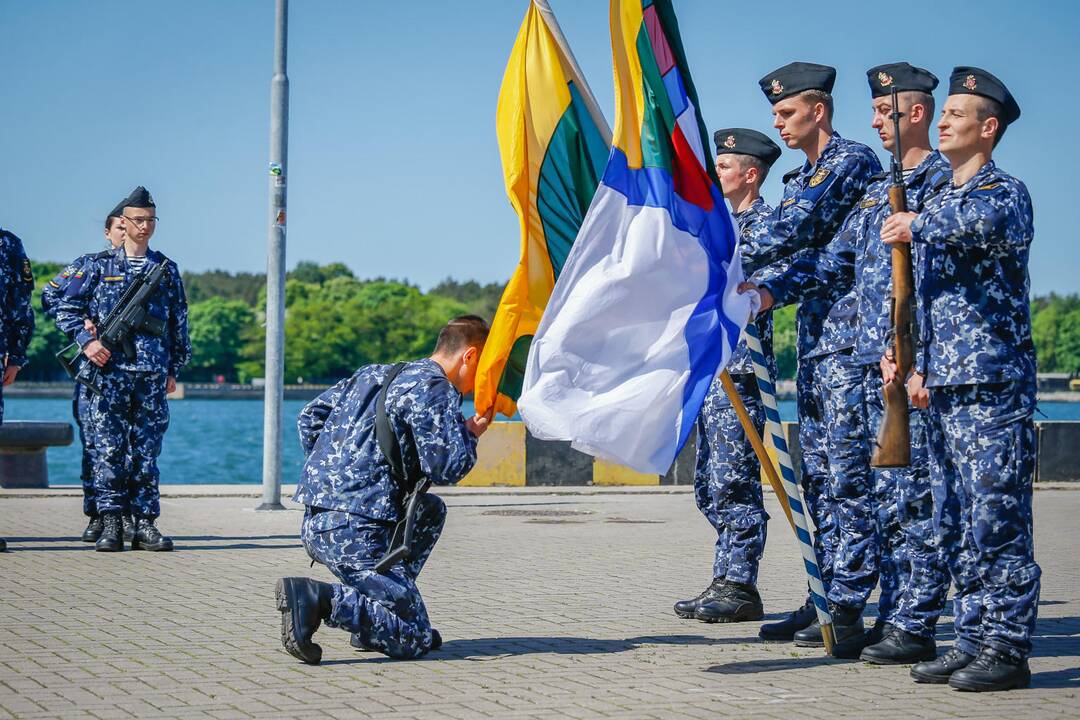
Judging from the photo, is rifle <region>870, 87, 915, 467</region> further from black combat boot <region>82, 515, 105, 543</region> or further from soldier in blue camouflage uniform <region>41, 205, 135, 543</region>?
black combat boot <region>82, 515, 105, 543</region>

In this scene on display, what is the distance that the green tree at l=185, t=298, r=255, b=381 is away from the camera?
173 meters

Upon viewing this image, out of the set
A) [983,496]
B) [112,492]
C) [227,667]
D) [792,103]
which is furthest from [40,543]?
[983,496]

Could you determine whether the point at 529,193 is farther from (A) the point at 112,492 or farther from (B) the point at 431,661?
(A) the point at 112,492

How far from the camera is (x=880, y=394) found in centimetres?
673

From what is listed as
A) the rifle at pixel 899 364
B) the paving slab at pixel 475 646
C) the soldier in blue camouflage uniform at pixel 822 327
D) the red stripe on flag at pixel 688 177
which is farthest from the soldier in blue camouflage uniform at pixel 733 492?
the rifle at pixel 899 364

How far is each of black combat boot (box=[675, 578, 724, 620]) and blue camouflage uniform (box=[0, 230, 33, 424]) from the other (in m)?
5.20

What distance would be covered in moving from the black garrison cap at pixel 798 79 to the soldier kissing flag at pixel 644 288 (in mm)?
614

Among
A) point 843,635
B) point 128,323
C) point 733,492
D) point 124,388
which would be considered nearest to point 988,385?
point 843,635

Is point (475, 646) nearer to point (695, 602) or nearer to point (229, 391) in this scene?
point (695, 602)

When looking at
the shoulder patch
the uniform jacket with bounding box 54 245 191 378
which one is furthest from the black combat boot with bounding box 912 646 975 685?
the uniform jacket with bounding box 54 245 191 378

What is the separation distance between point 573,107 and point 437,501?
7.11 feet

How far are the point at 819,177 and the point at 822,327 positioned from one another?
2.35ft

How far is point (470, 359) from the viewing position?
6.89 m

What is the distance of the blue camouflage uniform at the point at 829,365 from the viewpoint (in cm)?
693
